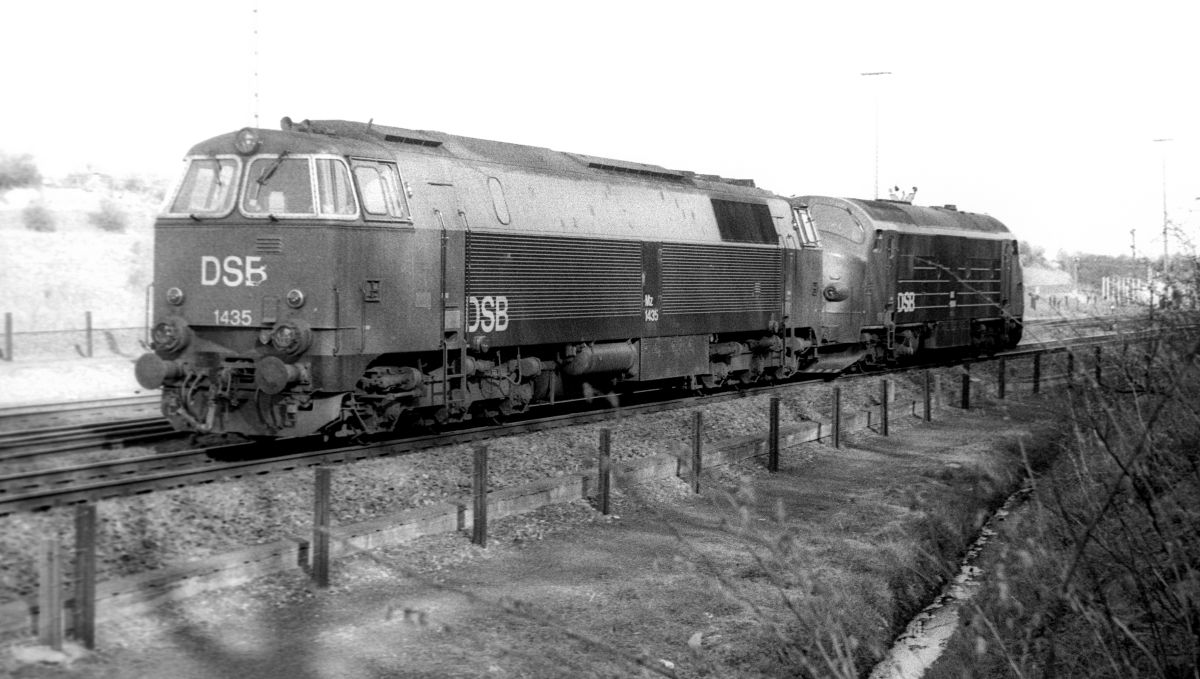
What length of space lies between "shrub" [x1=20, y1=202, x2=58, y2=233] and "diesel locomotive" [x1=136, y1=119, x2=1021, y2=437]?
28454 mm

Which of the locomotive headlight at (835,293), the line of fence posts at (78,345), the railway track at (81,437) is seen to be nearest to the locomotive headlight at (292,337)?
the railway track at (81,437)

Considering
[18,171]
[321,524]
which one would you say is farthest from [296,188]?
[18,171]

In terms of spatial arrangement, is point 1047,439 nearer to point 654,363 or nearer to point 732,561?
point 654,363

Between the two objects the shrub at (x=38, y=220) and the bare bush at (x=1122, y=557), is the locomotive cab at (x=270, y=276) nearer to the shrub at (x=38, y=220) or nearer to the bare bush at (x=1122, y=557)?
the bare bush at (x=1122, y=557)

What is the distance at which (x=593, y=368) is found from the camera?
15828mm

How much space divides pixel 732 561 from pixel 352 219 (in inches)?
217

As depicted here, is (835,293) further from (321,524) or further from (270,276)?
A: (321,524)

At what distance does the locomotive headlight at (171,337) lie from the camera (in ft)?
40.5

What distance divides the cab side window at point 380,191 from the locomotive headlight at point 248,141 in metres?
1.11

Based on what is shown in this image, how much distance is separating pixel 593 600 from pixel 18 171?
4514 cm

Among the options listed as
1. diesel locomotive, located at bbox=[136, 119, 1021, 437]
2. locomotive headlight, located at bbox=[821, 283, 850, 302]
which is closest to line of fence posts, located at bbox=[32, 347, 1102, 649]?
diesel locomotive, located at bbox=[136, 119, 1021, 437]

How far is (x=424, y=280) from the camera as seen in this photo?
507 inches

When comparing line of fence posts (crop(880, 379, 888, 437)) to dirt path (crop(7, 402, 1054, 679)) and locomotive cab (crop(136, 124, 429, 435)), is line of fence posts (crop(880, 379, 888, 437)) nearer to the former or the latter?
dirt path (crop(7, 402, 1054, 679))

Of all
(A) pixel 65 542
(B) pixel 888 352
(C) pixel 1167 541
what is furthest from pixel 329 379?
(B) pixel 888 352
